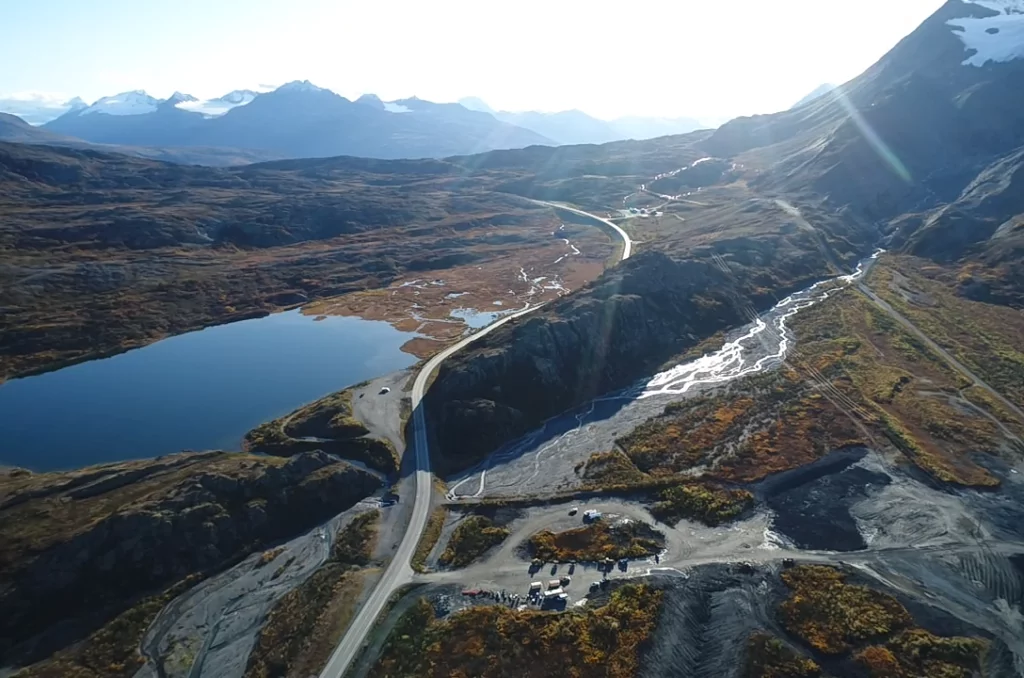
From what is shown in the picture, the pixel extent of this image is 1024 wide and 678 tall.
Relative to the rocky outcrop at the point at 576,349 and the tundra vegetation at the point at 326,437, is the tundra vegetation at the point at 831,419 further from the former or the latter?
the tundra vegetation at the point at 326,437

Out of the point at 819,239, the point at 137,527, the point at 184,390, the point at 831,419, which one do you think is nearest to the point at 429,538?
the point at 137,527

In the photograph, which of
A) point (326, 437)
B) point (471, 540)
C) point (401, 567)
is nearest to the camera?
point (401, 567)

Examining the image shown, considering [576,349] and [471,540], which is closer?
[471,540]

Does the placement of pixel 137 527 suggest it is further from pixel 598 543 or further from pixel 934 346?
pixel 934 346

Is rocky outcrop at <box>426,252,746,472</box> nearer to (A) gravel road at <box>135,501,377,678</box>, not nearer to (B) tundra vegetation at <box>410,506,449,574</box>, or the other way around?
(B) tundra vegetation at <box>410,506,449,574</box>

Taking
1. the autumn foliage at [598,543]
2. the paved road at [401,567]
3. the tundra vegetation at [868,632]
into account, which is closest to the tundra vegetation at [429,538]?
the paved road at [401,567]
